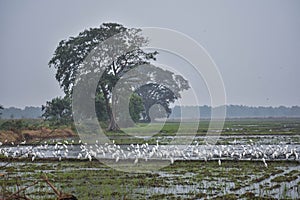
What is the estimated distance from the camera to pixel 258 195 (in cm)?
1252

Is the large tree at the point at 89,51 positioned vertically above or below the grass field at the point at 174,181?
above

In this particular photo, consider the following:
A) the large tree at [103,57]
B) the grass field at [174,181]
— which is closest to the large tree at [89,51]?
the large tree at [103,57]

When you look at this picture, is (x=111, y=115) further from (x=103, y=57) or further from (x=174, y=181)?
(x=174, y=181)

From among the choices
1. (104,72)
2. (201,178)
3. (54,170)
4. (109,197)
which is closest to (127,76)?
(104,72)

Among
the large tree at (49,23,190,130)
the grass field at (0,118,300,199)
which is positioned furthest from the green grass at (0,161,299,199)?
the large tree at (49,23,190,130)

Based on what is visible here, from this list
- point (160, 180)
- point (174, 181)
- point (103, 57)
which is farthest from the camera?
point (103, 57)

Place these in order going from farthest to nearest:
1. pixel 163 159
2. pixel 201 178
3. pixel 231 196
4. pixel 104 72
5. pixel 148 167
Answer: pixel 104 72
pixel 163 159
pixel 148 167
pixel 201 178
pixel 231 196

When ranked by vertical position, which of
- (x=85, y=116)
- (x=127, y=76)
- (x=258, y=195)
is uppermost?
(x=127, y=76)

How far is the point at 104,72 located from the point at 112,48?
113 inches

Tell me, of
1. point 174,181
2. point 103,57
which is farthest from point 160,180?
point 103,57

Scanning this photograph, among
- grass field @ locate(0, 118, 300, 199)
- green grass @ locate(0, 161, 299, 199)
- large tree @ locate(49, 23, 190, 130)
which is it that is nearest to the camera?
grass field @ locate(0, 118, 300, 199)

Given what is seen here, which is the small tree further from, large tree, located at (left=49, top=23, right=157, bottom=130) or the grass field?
the grass field

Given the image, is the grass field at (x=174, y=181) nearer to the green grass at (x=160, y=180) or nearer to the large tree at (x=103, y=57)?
the green grass at (x=160, y=180)

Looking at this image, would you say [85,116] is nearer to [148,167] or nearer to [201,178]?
[148,167]
